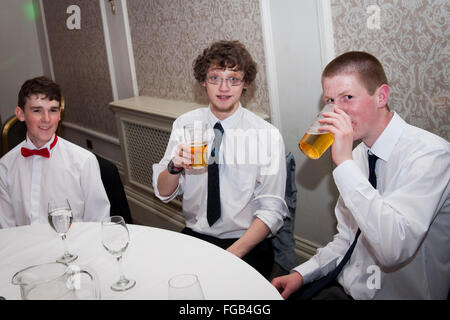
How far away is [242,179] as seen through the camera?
188 centimetres

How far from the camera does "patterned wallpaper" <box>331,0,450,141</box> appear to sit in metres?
1.55

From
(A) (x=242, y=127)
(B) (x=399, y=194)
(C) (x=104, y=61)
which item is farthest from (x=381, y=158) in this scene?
(C) (x=104, y=61)

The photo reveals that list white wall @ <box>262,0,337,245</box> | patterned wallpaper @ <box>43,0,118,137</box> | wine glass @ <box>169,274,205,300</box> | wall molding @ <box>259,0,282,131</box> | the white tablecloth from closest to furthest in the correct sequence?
wine glass @ <box>169,274,205,300</box>
the white tablecloth
white wall @ <box>262,0,337,245</box>
wall molding @ <box>259,0,282,131</box>
patterned wallpaper @ <box>43,0,118,137</box>

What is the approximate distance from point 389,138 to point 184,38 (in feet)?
5.87

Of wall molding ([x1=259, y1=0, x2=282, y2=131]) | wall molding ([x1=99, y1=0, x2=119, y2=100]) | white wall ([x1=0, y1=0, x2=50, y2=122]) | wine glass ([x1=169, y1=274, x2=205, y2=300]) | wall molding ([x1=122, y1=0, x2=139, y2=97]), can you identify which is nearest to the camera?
wine glass ([x1=169, y1=274, x2=205, y2=300])

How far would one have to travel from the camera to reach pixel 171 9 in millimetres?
2812

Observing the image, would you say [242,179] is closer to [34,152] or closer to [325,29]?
[325,29]

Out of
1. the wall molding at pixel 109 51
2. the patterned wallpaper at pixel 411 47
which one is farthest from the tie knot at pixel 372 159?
the wall molding at pixel 109 51

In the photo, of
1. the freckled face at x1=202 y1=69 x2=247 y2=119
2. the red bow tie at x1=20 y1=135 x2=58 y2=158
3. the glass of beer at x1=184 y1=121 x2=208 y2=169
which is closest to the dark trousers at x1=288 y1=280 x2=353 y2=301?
the glass of beer at x1=184 y1=121 x2=208 y2=169

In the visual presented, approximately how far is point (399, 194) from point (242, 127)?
2.90 feet

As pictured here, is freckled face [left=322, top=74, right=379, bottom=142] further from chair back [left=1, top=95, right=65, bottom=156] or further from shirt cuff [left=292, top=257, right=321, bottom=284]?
chair back [left=1, top=95, right=65, bottom=156]

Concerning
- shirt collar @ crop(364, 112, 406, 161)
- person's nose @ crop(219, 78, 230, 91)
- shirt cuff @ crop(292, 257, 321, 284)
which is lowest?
shirt cuff @ crop(292, 257, 321, 284)

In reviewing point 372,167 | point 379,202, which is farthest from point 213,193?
point 379,202
